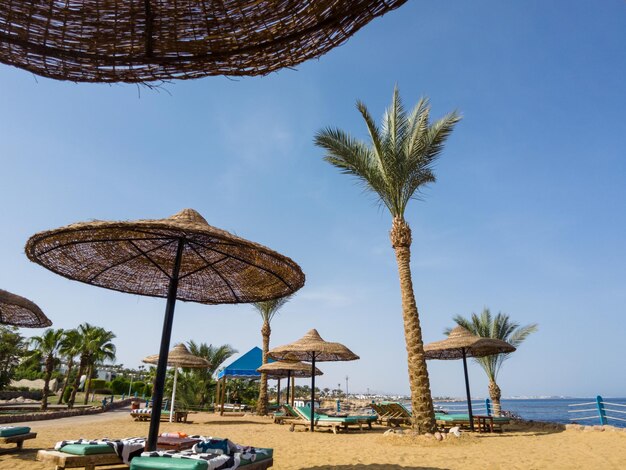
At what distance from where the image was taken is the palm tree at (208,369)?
2734 centimetres

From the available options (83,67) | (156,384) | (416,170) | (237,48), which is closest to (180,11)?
(237,48)

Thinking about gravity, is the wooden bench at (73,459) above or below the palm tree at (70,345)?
below

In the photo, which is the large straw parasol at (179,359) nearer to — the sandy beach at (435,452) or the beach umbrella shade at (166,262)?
the sandy beach at (435,452)

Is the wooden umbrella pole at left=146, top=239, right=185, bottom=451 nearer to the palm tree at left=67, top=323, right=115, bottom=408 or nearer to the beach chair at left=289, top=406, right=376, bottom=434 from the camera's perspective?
the beach chair at left=289, top=406, right=376, bottom=434

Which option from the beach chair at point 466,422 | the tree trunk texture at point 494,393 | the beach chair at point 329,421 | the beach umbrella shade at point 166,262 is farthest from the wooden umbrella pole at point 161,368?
the tree trunk texture at point 494,393

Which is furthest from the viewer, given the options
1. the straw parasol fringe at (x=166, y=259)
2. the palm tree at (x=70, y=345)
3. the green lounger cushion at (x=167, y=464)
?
the palm tree at (x=70, y=345)

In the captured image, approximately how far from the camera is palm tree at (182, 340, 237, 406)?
27.3 metres

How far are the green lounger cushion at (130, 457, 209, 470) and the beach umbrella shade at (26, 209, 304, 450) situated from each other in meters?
0.57

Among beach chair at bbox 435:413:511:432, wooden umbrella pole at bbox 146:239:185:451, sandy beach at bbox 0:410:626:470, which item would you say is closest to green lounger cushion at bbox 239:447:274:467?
wooden umbrella pole at bbox 146:239:185:451

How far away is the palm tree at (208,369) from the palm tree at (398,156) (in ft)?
61.9

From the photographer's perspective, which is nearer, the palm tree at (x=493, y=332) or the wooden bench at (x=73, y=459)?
the wooden bench at (x=73, y=459)

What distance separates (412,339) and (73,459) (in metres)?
7.98

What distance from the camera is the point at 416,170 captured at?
38.8ft

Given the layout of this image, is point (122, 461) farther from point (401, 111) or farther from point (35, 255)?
point (401, 111)
